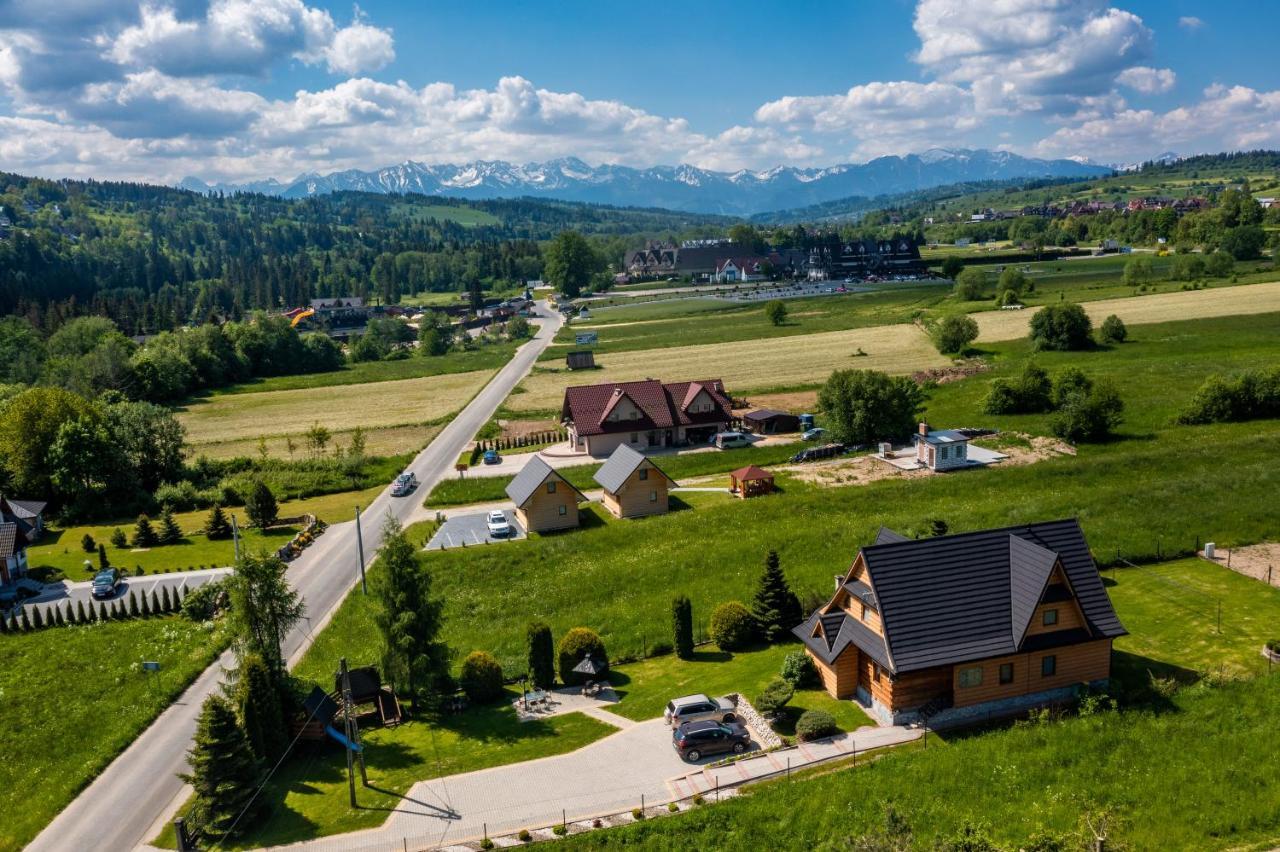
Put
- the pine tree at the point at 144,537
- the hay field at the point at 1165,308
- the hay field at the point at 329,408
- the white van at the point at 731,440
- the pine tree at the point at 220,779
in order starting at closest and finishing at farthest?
the pine tree at the point at 220,779, the pine tree at the point at 144,537, the white van at the point at 731,440, the hay field at the point at 329,408, the hay field at the point at 1165,308

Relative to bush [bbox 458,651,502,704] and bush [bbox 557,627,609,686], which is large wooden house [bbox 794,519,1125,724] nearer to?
bush [bbox 557,627,609,686]

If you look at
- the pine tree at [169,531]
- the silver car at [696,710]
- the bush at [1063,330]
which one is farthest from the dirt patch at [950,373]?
the pine tree at [169,531]

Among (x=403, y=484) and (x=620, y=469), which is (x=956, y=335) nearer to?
(x=620, y=469)

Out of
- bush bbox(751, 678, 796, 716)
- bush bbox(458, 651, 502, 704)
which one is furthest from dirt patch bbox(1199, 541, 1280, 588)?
bush bbox(458, 651, 502, 704)

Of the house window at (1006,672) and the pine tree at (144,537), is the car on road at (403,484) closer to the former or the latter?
A: the pine tree at (144,537)

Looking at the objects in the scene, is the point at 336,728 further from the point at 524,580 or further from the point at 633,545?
the point at 633,545
